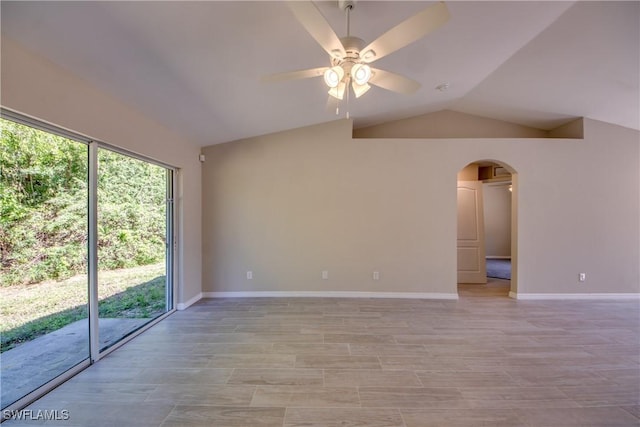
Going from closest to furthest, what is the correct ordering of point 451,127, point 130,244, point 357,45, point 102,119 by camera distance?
point 357,45, point 102,119, point 130,244, point 451,127

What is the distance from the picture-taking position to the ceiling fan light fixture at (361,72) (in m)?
1.75

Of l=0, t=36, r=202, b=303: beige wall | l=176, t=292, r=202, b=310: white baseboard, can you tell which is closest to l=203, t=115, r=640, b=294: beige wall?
l=176, t=292, r=202, b=310: white baseboard

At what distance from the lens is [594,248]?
4.32 m

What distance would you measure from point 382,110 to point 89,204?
386 centimetres

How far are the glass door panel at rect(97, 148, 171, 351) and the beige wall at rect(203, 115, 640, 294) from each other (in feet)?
2.85

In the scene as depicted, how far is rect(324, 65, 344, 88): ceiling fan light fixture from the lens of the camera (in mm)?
1787

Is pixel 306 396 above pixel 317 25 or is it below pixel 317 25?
below

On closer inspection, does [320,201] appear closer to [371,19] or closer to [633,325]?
[371,19]

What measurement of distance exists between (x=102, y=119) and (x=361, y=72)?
2.28 metres

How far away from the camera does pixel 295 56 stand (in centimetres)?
240

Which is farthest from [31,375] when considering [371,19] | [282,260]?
[371,19]

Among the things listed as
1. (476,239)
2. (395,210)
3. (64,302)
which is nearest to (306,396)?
(64,302)

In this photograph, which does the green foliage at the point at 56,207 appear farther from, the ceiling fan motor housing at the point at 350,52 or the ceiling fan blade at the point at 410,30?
the ceiling fan blade at the point at 410,30

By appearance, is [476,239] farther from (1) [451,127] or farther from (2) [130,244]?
(2) [130,244]
